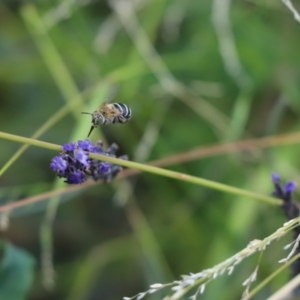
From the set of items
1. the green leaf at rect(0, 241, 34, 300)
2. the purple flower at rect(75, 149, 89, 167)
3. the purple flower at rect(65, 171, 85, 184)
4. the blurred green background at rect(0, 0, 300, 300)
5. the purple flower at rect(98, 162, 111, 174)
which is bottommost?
the purple flower at rect(65, 171, 85, 184)

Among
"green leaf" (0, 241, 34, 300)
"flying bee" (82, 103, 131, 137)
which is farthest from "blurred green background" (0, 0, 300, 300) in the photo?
"flying bee" (82, 103, 131, 137)

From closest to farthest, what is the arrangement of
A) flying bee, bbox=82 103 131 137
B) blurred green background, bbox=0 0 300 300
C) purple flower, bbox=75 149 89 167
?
purple flower, bbox=75 149 89 167, flying bee, bbox=82 103 131 137, blurred green background, bbox=0 0 300 300

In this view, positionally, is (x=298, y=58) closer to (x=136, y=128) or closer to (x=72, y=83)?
(x=136, y=128)

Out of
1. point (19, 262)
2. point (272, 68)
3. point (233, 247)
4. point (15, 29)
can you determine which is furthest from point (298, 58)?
point (19, 262)

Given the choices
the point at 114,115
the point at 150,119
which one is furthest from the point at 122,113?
the point at 150,119

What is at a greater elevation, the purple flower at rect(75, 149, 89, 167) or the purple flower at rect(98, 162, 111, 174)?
the purple flower at rect(98, 162, 111, 174)

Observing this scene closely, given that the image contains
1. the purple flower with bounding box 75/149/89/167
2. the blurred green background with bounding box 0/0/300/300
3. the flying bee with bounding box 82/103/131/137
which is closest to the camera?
the purple flower with bounding box 75/149/89/167

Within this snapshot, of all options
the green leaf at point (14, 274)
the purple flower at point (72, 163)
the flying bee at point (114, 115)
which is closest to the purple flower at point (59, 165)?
the purple flower at point (72, 163)

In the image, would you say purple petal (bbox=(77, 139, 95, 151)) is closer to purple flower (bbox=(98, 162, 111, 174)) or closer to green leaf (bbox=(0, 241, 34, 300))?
A: purple flower (bbox=(98, 162, 111, 174))

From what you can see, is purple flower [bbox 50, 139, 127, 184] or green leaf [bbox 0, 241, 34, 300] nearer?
purple flower [bbox 50, 139, 127, 184]
